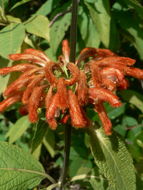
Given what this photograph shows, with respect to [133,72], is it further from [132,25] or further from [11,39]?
[132,25]

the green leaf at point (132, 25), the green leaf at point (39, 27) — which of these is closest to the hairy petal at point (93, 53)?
the green leaf at point (39, 27)

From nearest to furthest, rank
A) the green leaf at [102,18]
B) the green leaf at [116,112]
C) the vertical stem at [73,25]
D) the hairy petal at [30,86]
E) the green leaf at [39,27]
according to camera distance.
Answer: the vertical stem at [73,25], the hairy petal at [30,86], the green leaf at [39,27], the green leaf at [102,18], the green leaf at [116,112]

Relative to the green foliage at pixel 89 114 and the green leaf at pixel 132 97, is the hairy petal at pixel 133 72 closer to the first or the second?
the green foliage at pixel 89 114

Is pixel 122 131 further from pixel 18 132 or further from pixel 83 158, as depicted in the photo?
pixel 18 132

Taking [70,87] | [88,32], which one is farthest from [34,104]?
[88,32]

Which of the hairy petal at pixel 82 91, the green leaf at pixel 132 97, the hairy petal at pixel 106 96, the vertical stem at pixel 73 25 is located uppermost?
the vertical stem at pixel 73 25
